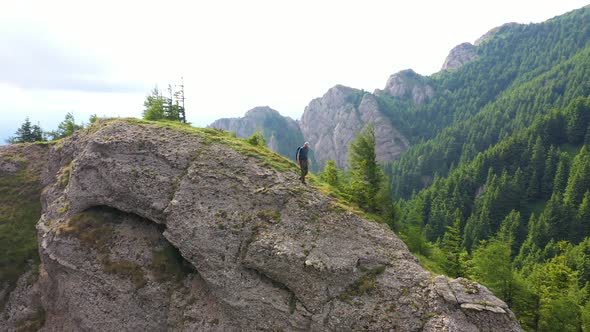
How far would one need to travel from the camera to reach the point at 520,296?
32688 millimetres

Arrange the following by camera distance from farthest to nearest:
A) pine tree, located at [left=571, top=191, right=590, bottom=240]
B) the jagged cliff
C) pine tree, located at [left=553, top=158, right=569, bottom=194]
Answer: pine tree, located at [left=553, top=158, right=569, bottom=194] → pine tree, located at [left=571, top=191, right=590, bottom=240] → the jagged cliff

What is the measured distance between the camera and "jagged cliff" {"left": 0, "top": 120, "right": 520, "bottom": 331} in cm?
2191

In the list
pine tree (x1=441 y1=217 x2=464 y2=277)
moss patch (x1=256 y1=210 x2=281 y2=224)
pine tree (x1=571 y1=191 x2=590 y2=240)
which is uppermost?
moss patch (x1=256 y1=210 x2=281 y2=224)

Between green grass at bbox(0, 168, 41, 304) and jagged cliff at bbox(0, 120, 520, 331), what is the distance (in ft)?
15.4

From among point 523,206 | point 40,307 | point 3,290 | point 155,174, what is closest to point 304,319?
point 155,174

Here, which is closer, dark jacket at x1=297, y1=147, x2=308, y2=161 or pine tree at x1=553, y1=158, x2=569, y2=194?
dark jacket at x1=297, y1=147, x2=308, y2=161

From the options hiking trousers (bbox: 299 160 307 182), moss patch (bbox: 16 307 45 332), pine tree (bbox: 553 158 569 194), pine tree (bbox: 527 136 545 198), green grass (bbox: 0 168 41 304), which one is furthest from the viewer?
pine tree (bbox: 527 136 545 198)

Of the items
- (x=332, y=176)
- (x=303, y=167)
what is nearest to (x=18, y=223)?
(x=303, y=167)

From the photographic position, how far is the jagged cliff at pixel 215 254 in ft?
71.9

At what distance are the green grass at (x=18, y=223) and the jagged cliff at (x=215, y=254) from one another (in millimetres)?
4701

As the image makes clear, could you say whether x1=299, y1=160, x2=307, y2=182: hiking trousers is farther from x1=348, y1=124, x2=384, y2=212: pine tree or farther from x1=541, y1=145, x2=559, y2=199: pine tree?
x1=541, y1=145, x2=559, y2=199: pine tree

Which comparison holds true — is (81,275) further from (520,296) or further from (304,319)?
(520,296)

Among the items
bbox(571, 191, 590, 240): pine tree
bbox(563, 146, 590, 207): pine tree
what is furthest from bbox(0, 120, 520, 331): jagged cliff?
bbox(563, 146, 590, 207): pine tree

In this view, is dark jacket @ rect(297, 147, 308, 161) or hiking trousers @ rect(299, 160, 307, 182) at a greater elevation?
dark jacket @ rect(297, 147, 308, 161)
